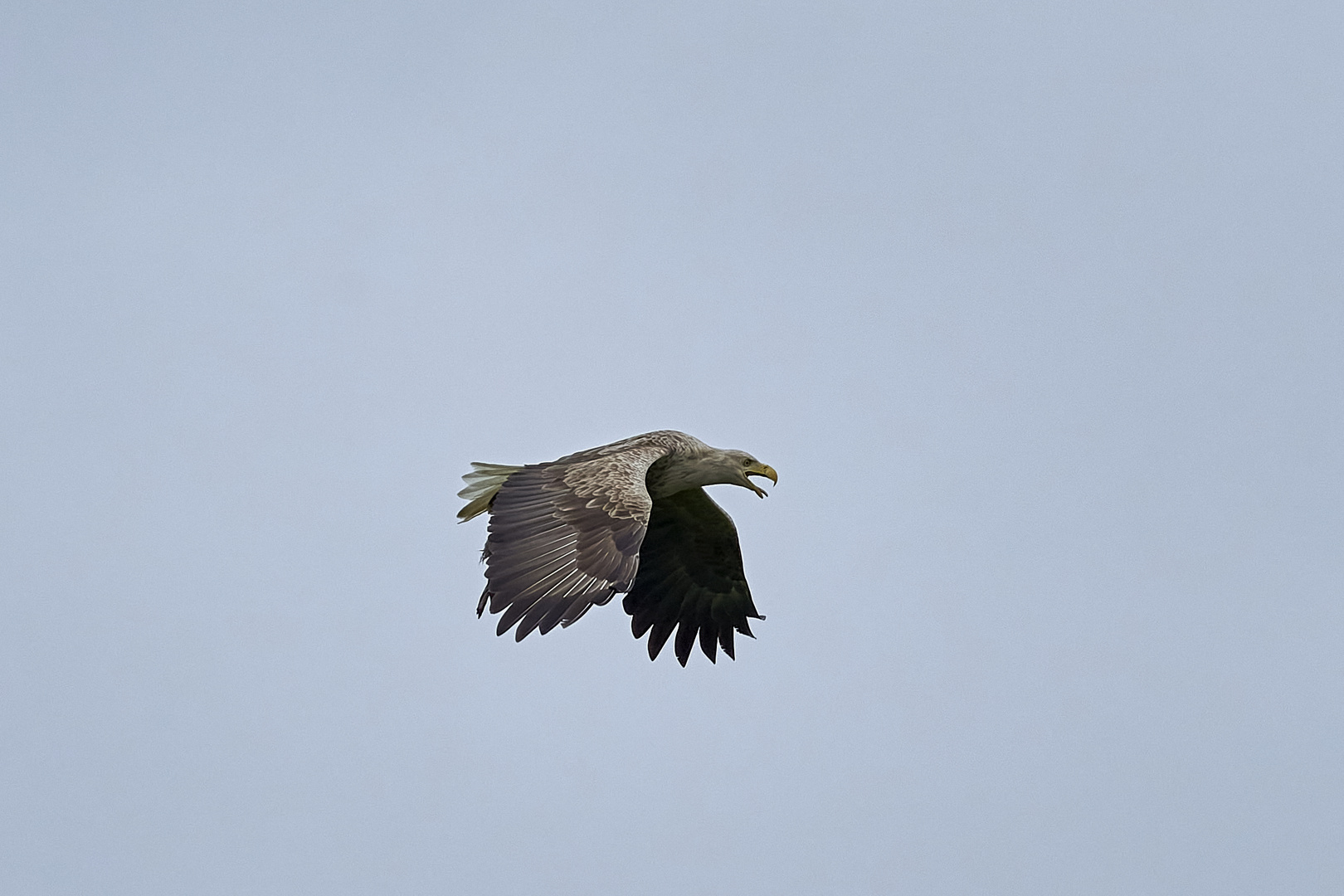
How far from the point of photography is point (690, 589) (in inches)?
604

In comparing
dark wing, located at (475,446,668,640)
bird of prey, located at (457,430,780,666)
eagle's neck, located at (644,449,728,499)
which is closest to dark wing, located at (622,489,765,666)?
bird of prey, located at (457,430,780,666)

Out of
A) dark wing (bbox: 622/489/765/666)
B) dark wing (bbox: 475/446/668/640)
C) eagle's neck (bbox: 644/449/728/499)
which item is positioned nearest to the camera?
dark wing (bbox: 475/446/668/640)

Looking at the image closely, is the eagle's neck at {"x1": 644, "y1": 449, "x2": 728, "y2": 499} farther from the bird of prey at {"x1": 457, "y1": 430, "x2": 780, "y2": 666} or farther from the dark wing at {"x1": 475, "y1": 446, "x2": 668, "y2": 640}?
the dark wing at {"x1": 475, "y1": 446, "x2": 668, "y2": 640}

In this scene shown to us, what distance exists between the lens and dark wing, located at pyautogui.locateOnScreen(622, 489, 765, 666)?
1510 centimetres

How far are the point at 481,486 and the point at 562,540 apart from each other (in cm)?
263

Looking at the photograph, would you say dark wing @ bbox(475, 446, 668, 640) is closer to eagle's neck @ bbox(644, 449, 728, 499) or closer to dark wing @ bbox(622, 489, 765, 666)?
eagle's neck @ bbox(644, 449, 728, 499)

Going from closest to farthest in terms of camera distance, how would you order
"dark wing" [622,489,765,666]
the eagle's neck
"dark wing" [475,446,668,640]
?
"dark wing" [475,446,668,640] < the eagle's neck < "dark wing" [622,489,765,666]

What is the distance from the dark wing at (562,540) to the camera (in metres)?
10.9

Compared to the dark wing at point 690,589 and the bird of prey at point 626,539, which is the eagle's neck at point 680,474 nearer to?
the bird of prey at point 626,539

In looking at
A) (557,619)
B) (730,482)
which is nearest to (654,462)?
(730,482)

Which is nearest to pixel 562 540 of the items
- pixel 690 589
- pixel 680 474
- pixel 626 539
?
pixel 626 539

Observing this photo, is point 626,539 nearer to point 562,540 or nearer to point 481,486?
point 562,540

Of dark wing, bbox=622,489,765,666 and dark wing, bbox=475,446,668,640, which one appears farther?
dark wing, bbox=622,489,765,666

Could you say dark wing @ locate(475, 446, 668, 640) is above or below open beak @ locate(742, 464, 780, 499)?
below
